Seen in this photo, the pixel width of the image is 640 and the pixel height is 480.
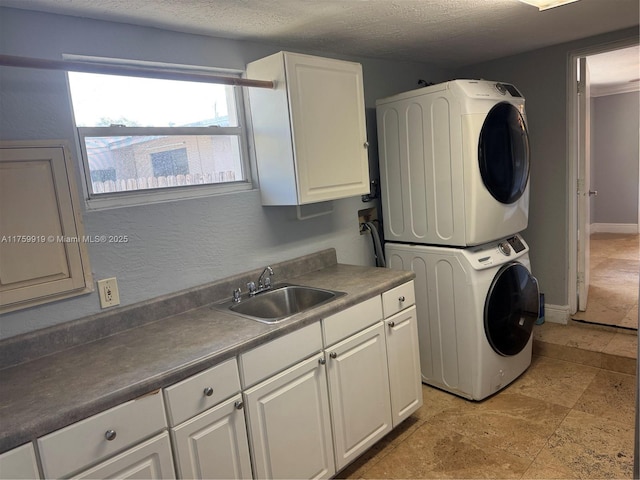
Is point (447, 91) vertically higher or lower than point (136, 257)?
higher

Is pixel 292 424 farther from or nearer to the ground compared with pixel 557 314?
farther from the ground

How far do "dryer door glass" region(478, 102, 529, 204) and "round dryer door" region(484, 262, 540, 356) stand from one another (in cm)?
47

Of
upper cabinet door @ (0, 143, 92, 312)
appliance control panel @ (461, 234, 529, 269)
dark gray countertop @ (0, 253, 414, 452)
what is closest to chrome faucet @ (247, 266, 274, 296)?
dark gray countertop @ (0, 253, 414, 452)

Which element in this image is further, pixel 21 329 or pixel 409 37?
pixel 409 37

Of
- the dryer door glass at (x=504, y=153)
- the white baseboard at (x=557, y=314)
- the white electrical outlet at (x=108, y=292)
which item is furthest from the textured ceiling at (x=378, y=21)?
the white baseboard at (x=557, y=314)

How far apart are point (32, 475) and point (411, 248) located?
85.8 inches

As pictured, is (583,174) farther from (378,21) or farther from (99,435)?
(99,435)

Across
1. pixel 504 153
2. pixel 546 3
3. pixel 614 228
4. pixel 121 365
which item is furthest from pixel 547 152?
pixel 614 228

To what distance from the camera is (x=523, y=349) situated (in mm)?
2816

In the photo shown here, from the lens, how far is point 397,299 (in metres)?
2.27

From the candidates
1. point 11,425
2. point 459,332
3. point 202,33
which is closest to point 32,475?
point 11,425

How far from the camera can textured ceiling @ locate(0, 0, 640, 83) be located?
5.72ft

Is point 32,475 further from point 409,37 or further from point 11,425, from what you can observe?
point 409,37

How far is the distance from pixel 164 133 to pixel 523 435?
2.33m
